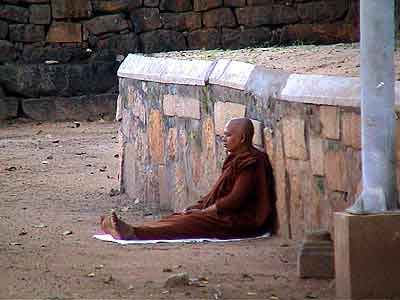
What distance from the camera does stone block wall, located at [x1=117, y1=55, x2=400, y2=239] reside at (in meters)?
6.38

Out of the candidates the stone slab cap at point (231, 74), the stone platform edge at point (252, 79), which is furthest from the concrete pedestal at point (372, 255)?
the stone slab cap at point (231, 74)

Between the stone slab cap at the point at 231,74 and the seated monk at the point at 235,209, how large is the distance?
465 millimetres

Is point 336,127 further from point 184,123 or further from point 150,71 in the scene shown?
point 150,71

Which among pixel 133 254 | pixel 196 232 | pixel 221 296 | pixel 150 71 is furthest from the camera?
pixel 150 71

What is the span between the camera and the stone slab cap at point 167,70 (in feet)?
28.1

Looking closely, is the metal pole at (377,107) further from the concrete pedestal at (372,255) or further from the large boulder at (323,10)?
the large boulder at (323,10)

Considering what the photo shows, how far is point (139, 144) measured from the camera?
32.0 feet

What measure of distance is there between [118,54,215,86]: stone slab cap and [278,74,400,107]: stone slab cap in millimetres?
1521

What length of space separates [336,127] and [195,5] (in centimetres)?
972

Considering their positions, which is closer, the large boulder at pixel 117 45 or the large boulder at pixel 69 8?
the large boulder at pixel 69 8

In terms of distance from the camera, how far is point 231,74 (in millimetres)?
8008

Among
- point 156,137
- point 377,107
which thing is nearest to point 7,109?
point 156,137

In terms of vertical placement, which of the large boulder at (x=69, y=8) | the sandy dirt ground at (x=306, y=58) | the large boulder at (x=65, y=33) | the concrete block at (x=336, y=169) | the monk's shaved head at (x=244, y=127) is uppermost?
the large boulder at (x=69, y=8)

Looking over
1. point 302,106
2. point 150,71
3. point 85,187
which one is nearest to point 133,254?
point 302,106
